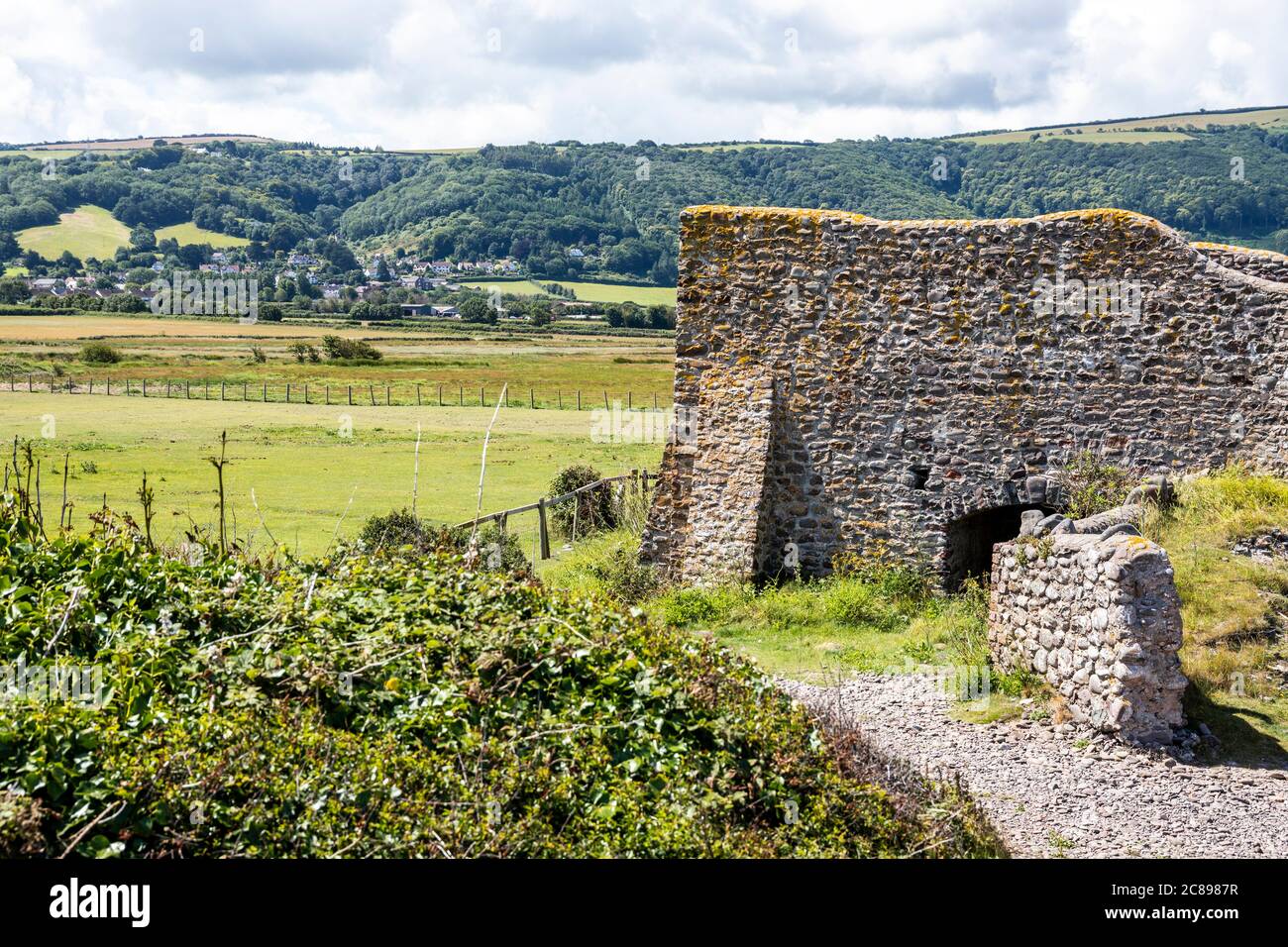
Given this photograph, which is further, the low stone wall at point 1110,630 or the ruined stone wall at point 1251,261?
the ruined stone wall at point 1251,261

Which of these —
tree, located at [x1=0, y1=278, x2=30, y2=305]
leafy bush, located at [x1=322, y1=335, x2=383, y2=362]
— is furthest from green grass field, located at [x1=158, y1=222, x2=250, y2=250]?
leafy bush, located at [x1=322, y1=335, x2=383, y2=362]

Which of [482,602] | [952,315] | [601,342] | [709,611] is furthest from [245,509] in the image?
[601,342]

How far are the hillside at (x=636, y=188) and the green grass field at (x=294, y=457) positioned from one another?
4560 cm

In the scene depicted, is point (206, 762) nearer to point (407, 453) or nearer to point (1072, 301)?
point (1072, 301)

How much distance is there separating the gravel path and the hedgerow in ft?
2.87

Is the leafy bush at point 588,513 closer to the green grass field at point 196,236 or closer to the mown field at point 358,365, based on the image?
the mown field at point 358,365

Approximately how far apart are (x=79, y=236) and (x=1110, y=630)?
167116mm

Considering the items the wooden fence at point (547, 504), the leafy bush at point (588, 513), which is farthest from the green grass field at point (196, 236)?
the wooden fence at point (547, 504)

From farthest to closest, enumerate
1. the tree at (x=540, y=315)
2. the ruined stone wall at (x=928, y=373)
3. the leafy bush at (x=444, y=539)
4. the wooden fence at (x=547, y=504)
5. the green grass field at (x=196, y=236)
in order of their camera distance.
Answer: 1. the green grass field at (x=196, y=236)
2. the tree at (x=540, y=315)
3. the wooden fence at (x=547, y=504)
4. the ruined stone wall at (x=928, y=373)
5. the leafy bush at (x=444, y=539)

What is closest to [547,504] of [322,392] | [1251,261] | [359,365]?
[1251,261]

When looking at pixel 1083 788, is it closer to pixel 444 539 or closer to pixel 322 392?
pixel 444 539

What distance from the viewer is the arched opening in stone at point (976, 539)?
14669 mm

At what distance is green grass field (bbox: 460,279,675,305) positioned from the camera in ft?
431
